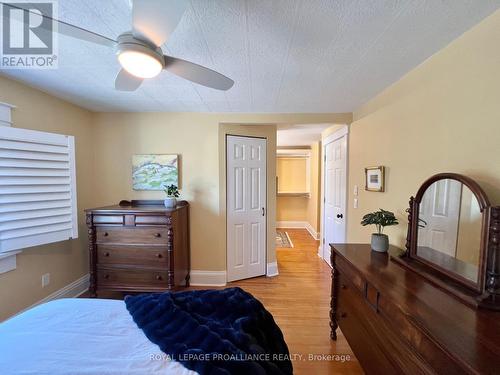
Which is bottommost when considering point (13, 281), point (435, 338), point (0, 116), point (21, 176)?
point (13, 281)

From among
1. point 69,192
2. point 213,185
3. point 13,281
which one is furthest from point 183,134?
point 13,281

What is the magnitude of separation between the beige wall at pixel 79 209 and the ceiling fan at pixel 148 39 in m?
1.40

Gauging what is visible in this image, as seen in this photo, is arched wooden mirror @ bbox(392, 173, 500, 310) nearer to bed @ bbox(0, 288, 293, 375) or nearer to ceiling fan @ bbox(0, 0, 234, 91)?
bed @ bbox(0, 288, 293, 375)

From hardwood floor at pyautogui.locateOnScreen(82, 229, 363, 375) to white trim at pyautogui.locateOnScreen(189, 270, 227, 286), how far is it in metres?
0.16

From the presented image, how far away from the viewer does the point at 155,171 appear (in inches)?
116

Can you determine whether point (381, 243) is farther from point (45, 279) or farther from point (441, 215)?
point (45, 279)

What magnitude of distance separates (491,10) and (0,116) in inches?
141

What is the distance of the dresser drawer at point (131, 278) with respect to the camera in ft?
7.98

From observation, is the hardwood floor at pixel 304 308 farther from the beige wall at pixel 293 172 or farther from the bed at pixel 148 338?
the beige wall at pixel 293 172

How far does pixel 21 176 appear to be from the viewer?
1966 millimetres

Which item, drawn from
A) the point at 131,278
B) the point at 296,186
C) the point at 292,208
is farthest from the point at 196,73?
the point at 292,208

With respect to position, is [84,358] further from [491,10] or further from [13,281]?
[491,10]

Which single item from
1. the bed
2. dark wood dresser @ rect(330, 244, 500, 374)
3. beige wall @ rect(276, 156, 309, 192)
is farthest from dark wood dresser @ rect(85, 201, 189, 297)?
beige wall @ rect(276, 156, 309, 192)

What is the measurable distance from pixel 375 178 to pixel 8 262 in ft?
11.9
